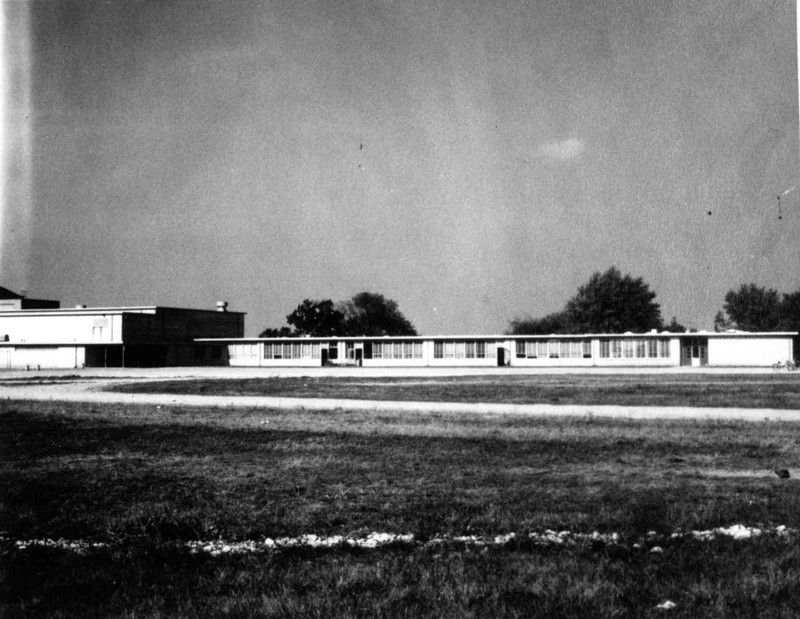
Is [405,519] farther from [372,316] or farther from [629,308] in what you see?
[372,316]

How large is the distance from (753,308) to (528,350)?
2145 inches

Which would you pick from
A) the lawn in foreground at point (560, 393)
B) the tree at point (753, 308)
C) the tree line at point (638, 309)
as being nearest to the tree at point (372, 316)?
the tree line at point (638, 309)

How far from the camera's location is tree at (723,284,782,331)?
354ft

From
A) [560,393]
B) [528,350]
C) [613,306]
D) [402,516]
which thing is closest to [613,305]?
[613,306]

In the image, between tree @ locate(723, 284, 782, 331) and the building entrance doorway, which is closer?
the building entrance doorway

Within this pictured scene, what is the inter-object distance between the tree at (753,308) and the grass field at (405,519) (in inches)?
4011

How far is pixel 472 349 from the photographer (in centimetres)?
7444

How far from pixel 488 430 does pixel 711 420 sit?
570 centimetres

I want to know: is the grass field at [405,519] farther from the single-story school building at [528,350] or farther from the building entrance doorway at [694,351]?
the building entrance doorway at [694,351]

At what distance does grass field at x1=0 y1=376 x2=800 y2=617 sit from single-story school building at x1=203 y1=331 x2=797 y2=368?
5404 cm

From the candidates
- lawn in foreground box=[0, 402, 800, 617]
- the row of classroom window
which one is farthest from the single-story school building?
lawn in foreground box=[0, 402, 800, 617]

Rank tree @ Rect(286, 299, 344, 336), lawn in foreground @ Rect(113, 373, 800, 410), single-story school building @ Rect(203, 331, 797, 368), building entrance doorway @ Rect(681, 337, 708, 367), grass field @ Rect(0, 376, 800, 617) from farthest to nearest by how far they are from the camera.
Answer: tree @ Rect(286, 299, 344, 336), building entrance doorway @ Rect(681, 337, 708, 367), single-story school building @ Rect(203, 331, 797, 368), lawn in foreground @ Rect(113, 373, 800, 410), grass field @ Rect(0, 376, 800, 617)

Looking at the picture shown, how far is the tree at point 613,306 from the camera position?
354 feet

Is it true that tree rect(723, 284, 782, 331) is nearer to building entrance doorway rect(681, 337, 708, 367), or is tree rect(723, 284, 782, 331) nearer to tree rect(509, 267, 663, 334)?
tree rect(509, 267, 663, 334)
